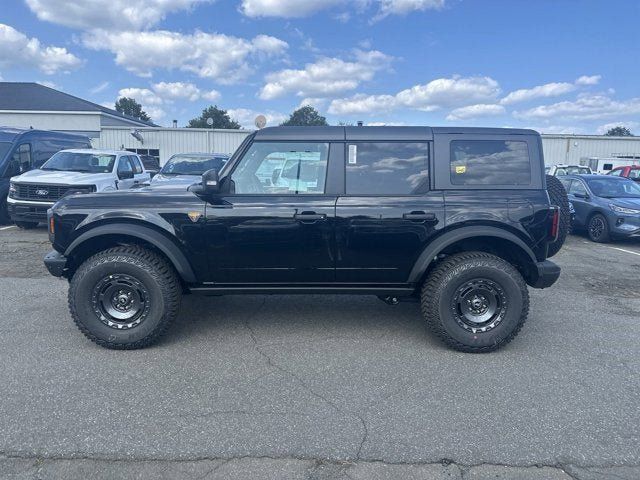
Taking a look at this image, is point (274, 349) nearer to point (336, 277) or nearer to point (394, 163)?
point (336, 277)

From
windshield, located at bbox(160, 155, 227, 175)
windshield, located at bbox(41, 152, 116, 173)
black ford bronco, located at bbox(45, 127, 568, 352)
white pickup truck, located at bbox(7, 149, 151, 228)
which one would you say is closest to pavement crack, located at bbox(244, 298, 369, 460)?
black ford bronco, located at bbox(45, 127, 568, 352)

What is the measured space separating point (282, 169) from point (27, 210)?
25.2 ft

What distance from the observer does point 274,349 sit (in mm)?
4090

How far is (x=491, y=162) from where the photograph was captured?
13.5 ft

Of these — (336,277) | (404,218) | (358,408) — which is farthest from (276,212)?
(358,408)

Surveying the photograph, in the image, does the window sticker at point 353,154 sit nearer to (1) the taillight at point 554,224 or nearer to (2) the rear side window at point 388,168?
(2) the rear side window at point 388,168

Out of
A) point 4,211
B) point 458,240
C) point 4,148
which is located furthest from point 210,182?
point 4,148

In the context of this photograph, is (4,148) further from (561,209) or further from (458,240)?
(561,209)

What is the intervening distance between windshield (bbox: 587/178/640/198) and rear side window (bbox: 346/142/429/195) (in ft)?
27.9

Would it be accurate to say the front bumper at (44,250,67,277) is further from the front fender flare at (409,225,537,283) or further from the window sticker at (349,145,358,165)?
the front fender flare at (409,225,537,283)

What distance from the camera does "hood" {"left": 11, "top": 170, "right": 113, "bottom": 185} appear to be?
9406 millimetres

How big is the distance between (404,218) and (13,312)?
4145 millimetres

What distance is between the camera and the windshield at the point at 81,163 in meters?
10.5

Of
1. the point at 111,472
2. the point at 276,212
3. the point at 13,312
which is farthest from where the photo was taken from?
the point at 13,312
